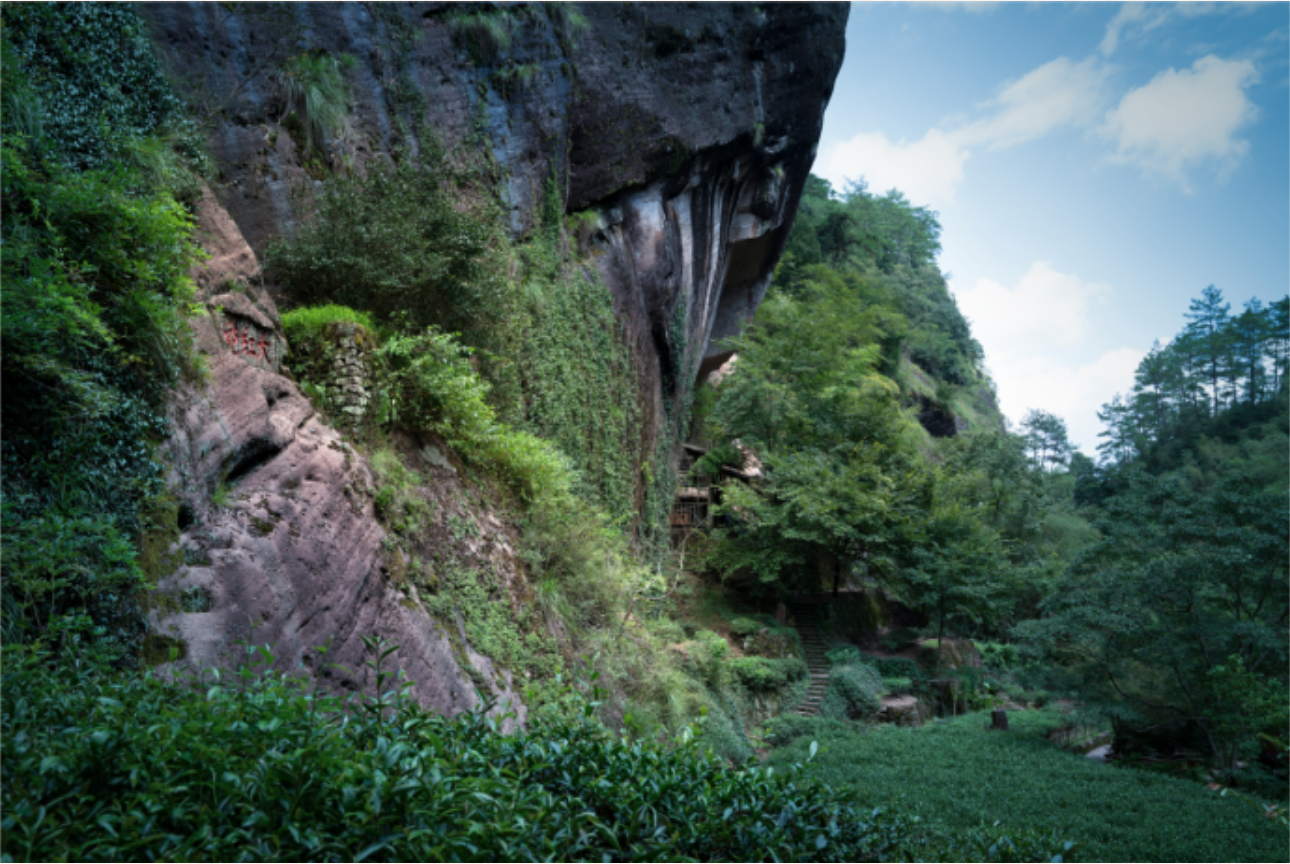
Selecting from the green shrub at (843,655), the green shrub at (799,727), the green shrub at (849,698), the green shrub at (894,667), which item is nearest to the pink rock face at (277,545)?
the green shrub at (799,727)

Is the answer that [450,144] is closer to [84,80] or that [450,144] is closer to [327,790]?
[84,80]

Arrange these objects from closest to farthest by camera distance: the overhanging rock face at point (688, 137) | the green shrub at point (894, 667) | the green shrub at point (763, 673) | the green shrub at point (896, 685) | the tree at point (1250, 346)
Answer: the overhanging rock face at point (688, 137) < the green shrub at point (763, 673) < the green shrub at point (896, 685) < the green shrub at point (894, 667) < the tree at point (1250, 346)

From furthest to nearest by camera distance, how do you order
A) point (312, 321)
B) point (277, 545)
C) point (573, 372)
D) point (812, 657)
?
1. point (812, 657)
2. point (573, 372)
3. point (312, 321)
4. point (277, 545)

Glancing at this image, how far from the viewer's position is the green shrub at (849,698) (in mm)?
16125

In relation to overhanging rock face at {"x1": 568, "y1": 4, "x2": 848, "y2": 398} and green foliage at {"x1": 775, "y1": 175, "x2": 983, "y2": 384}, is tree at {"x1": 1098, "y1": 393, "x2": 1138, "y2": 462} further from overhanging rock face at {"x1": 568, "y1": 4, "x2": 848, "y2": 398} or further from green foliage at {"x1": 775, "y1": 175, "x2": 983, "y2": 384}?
overhanging rock face at {"x1": 568, "y1": 4, "x2": 848, "y2": 398}

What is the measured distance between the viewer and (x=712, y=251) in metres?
19.7

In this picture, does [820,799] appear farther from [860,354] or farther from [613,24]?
[860,354]

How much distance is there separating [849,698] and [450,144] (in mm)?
15058

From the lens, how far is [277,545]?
4.88 meters

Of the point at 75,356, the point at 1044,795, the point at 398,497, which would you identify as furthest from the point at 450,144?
the point at 1044,795

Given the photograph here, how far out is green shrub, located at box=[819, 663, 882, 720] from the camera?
16125 mm

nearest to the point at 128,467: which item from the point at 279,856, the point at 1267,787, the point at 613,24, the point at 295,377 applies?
the point at 295,377

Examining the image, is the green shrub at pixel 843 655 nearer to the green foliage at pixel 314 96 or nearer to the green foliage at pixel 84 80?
the green foliage at pixel 314 96

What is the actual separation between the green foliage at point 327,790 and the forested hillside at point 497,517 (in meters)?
0.02
